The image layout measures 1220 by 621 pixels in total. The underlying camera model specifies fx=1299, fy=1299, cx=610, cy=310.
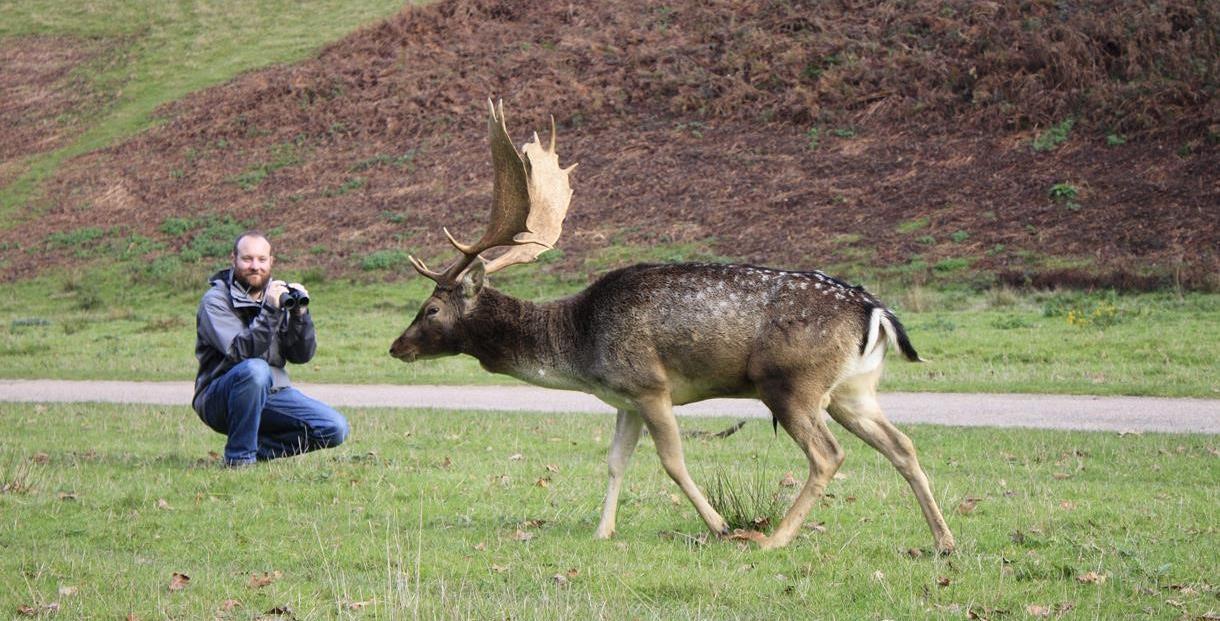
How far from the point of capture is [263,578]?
300 inches

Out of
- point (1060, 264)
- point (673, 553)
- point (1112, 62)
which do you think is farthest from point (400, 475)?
point (1112, 62)

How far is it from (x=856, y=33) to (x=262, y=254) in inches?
1331

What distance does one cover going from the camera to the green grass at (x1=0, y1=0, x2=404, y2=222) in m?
51.5

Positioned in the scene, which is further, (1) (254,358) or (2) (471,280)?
(1) (254,358)

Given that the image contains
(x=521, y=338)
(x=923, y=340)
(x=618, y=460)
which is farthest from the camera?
(x=923, y=340)

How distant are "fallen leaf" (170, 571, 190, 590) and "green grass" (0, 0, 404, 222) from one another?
3889cm

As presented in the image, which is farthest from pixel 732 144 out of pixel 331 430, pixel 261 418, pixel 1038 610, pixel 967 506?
pixel 1038 610

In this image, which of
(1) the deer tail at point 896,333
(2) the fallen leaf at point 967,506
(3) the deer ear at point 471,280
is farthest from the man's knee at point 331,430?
(2) the fallen leaf at point 967,506

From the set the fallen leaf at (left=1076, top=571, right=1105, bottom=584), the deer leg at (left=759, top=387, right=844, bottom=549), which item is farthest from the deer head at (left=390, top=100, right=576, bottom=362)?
the fallen leaf at (left=1076, top=571, right=1105, bottom=584)

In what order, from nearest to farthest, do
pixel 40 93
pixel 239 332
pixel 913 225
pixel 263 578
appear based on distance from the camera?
pixel 263 578 < pixel 239 332 < pixel 913 225 < pixel 40 93

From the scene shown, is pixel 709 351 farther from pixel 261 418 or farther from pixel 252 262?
pixel 261 418

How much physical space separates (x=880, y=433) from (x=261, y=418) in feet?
19.5

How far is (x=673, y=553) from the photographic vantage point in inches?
327

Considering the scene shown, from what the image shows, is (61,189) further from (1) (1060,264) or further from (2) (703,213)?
(1) (1060,264)
